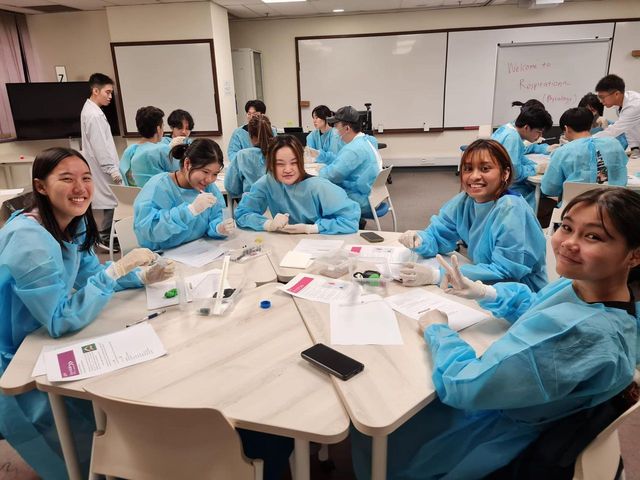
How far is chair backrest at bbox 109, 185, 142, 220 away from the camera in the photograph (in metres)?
3.29

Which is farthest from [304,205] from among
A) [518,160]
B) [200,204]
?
[518,160]

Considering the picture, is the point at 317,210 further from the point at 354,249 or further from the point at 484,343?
the point at 484,343

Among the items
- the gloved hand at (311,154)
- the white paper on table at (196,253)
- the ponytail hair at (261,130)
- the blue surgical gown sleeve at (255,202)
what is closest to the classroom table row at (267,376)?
the white paper on table at (196,253)

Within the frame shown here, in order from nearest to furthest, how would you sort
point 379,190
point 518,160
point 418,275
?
point 418,275 < point 518,160 < point 379,190

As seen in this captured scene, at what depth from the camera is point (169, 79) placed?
577cm

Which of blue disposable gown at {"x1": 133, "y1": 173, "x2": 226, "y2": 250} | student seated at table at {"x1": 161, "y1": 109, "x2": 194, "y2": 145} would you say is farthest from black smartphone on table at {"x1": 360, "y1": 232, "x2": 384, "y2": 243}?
student seated at table at {"x1": 161, "y1": 109, "x2": 194, "y2": 145}

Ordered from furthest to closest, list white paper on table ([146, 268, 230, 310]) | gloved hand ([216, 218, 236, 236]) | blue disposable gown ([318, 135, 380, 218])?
blue disposable gown ([318, 135, 380, 218]) → gloved hand ([216, 218, 236, 236]) → white paper on table ([146, 268, 230, 310])

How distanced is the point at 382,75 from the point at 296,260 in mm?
5672

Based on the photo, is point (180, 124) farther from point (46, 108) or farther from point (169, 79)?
point (46, 108)

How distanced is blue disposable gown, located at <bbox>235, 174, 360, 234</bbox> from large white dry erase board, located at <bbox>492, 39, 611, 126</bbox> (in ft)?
16.7

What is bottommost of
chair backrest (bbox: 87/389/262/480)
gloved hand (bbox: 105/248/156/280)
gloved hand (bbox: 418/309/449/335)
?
chair backrest (bbox: 87/389/262/480)

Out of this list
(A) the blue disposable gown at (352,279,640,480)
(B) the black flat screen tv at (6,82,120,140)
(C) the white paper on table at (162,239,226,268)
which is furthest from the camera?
(B) the black flat screen tv at (6,82,120,140)

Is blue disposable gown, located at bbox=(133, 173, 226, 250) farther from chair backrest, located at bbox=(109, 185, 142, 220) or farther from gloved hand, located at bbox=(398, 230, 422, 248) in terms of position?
chair backrest, located at bbox=(109, 185, 142, 220)

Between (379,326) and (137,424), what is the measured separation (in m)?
0.75
